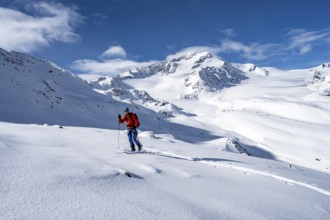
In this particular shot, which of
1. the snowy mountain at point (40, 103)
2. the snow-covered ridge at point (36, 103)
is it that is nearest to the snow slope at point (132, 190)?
the snowy mountain at point (40, 103)

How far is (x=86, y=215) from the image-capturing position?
5414 millimetres

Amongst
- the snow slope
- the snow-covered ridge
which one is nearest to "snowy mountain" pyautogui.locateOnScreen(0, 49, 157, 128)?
the snow-covered ridge

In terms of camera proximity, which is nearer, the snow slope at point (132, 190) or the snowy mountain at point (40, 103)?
the snow slope at point (132, 190)

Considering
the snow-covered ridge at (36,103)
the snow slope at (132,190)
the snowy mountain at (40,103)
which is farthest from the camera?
the snowy mountain at (40,103)

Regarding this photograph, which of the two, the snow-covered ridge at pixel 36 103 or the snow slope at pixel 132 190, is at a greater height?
the snow-covered ridge at pixel 36 103

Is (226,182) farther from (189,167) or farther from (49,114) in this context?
(49,114)

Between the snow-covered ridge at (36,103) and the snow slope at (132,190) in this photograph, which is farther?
the snow-covered ridge at (36,103)

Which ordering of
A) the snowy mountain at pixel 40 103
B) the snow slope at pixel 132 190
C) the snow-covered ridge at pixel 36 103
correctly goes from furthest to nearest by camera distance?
the snowy mountain at pixel 40 103 → the snow-covered ridge at pixel 36 103 → the snow slope at pixel 132 190

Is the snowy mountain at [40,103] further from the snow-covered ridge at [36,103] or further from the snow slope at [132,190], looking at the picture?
the snow slope at [132,190]

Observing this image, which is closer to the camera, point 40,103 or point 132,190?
point 132,190

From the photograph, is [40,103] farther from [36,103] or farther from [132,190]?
[132,190]

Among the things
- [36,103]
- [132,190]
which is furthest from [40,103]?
[132,190]

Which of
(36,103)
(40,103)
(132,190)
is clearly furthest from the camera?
(40,103)

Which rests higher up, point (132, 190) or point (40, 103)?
point (40, 103)
